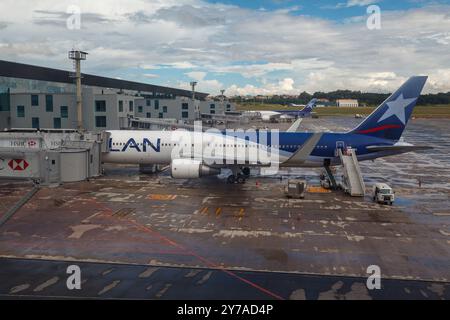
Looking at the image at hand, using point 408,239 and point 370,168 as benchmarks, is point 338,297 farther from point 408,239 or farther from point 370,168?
point 370,168

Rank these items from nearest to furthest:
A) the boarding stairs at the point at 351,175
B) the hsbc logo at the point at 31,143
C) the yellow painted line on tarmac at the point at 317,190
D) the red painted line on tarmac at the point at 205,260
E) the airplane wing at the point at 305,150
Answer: the red painted line on tarmac at the point at 205,260 → the hsbc logo at the point at 31,143 → the boarding stairs at the point at 351,175 → the yellow painted line on tarmac at the point at 317,190 → the airplane wing at the point at 305,150

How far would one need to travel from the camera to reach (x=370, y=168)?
49.0 metres

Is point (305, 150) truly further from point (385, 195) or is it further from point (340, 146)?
point (385, 195)

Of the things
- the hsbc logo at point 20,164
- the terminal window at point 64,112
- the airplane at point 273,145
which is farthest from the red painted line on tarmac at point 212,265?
the terminal window at point 64,112

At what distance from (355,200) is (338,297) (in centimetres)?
1789

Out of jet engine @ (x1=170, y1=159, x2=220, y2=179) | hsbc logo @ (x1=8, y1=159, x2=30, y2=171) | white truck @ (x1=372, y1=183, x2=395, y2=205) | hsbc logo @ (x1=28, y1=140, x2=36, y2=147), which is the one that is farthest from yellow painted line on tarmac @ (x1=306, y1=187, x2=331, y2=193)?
hsbc logo @ (x1=8, y1=159, x2=30, y2=171)

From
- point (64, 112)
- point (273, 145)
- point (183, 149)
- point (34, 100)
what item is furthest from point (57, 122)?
point (273, 145)

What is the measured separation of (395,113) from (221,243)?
25071 mm

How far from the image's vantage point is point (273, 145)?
39.2m

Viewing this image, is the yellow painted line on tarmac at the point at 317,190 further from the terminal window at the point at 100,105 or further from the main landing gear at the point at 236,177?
the terminal window at the point at 100,105

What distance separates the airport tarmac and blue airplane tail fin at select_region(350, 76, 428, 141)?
6089 millimetres

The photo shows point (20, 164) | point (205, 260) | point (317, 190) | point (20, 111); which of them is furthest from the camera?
point (20, 111)

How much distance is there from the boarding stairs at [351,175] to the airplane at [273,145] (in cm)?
133

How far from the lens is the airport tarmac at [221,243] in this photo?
53.9 feet
